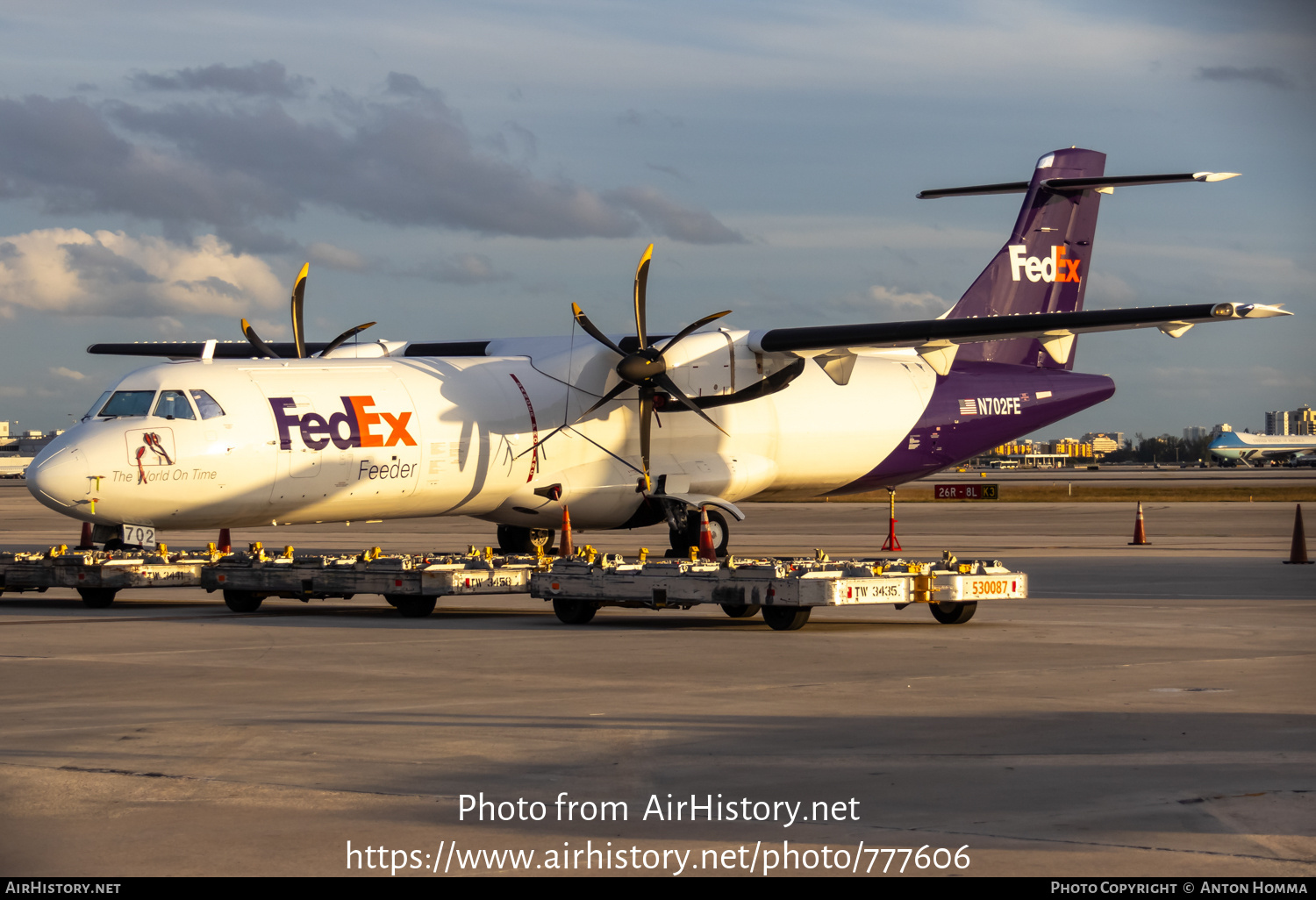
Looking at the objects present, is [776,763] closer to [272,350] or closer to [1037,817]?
[1037,817]

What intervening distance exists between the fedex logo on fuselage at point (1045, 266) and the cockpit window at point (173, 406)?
16828mm

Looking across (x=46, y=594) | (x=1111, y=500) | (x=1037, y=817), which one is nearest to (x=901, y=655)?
(x=1037, y=817)

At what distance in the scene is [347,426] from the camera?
63.4 ft

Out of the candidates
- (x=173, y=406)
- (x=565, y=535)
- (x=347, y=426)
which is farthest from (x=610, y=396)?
(x=173, y=406)

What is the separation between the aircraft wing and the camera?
21.5 m

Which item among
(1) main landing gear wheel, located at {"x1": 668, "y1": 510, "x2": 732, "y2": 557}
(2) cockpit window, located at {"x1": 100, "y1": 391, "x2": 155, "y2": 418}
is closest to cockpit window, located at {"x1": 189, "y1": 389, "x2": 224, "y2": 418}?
(2) cockpit window, located at {"x1": 100, "y1": 391, "x2": 155, "y2": 418}

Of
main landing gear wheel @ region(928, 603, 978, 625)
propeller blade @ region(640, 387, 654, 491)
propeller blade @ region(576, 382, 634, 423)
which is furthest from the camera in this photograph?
propeller blade @ region(576, 382, 634, 423)

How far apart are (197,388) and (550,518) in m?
6.25

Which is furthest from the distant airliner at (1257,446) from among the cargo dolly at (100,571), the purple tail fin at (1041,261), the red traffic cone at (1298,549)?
the cargo dolly at (100,571)

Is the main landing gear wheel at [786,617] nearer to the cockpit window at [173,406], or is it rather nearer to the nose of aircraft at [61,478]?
the cockpit window at [173,406]

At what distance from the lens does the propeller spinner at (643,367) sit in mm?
21859

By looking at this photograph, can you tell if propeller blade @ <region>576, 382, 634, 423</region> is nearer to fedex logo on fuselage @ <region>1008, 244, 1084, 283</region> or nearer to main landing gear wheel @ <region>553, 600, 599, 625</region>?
main landing gear wheel @ <region>553, 600, 599, 625</region>

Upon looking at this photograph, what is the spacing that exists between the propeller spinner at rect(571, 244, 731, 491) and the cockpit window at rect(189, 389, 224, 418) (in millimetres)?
5947

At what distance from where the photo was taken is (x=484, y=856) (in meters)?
6.09
